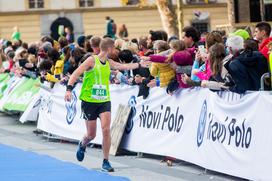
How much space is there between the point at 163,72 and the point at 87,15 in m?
45.2

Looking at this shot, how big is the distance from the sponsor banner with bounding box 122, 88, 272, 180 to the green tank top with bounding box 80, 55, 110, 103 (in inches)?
43.5

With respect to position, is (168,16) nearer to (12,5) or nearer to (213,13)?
(213,13)

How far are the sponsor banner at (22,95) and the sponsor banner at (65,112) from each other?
60.7 inches

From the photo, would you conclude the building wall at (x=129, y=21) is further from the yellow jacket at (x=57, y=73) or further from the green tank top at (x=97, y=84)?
the green tank top at (x=97, y=84)

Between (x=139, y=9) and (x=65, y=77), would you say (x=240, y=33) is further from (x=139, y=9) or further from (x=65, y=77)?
(x=139, y=9)

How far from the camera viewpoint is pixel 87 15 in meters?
59.2

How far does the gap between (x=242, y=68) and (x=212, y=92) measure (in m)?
1.00

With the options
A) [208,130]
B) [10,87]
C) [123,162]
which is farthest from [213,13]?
[208,130]

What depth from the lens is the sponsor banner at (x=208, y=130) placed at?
1156cm

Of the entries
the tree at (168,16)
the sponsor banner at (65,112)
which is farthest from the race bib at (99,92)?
the tree at (168,16)

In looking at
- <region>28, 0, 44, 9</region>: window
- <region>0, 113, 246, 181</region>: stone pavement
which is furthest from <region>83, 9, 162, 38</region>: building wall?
<region>0, 113, 246, 181</region>: stone pavement

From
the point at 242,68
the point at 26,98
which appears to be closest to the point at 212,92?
the point at 242,68

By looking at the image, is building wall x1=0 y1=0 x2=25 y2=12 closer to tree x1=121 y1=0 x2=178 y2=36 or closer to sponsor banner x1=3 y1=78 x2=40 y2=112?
tree x1=121 y1=0 x2=178 y2=36

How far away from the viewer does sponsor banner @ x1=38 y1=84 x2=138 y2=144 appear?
16312 mm
